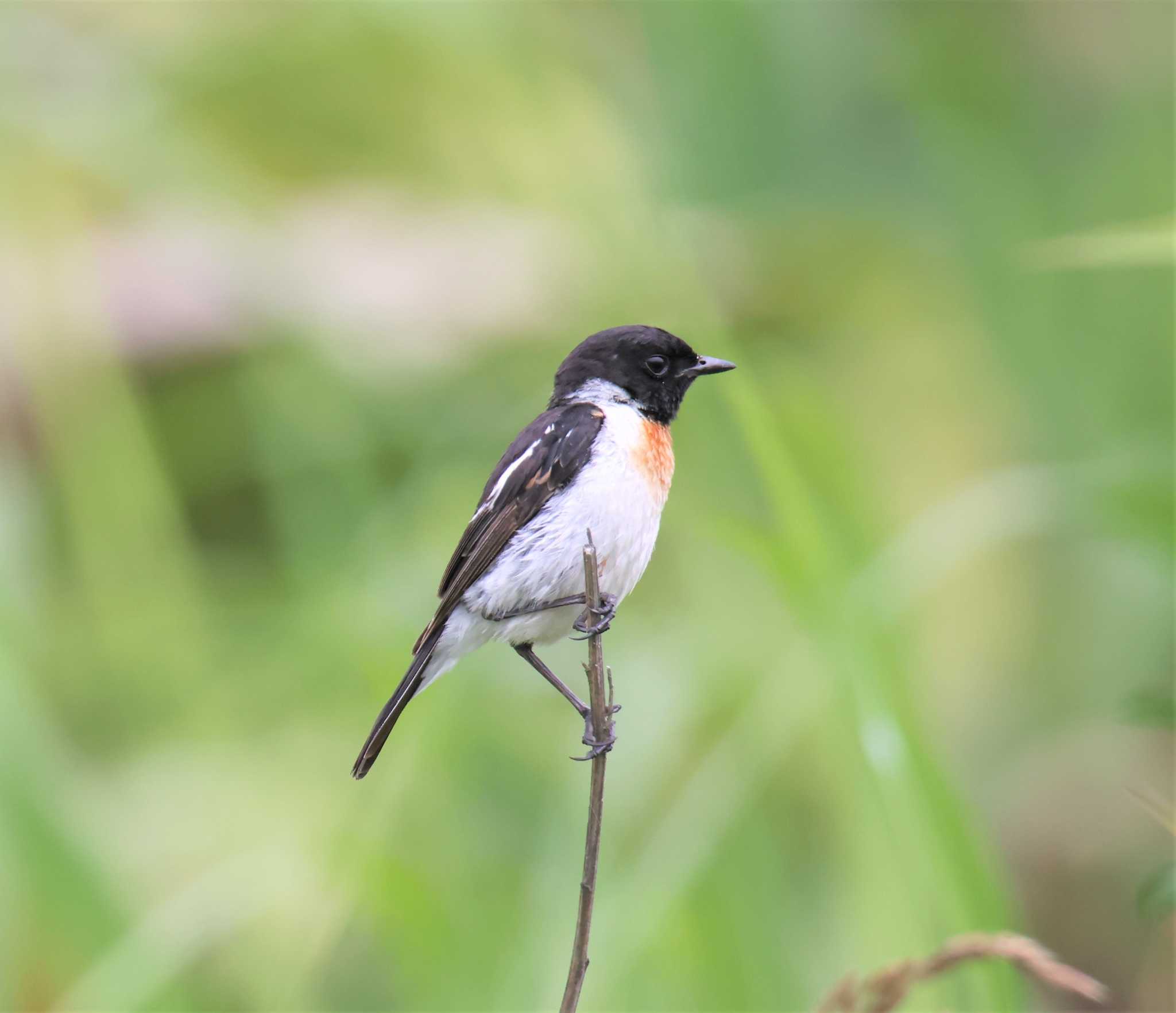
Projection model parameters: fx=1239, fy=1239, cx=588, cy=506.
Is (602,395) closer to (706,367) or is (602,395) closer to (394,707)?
(706,367)

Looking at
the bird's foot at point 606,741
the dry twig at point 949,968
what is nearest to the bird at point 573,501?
the bird's foot at point 606,741

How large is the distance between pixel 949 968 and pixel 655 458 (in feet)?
2.74

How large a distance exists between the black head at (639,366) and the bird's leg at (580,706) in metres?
0.41

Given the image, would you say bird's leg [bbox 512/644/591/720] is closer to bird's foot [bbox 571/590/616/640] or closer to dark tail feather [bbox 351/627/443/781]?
bird's foot [bbox 571/590/616/640]

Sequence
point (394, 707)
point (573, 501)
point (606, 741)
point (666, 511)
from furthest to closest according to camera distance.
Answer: point (666, 511), point (573, 501), point (394, 707), point (606, 741)

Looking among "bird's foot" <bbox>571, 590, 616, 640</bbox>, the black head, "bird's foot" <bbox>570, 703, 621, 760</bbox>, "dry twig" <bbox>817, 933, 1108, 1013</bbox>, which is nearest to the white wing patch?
the black head

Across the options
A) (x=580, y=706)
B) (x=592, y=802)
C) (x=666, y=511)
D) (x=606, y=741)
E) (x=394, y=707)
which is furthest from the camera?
(x=666, y=511)

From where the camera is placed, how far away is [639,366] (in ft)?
6.23

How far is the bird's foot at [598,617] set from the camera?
60.5 inches

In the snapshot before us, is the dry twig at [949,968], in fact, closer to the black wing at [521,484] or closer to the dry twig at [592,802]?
the dry twig at [592,802]

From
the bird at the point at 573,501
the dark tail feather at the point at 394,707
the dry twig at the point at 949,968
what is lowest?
the dry twig at the point at 949,968

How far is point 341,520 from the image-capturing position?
3572 mm

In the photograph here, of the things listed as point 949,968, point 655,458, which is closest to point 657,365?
point 655,458

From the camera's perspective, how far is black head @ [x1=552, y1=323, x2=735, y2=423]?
6.10 feet
